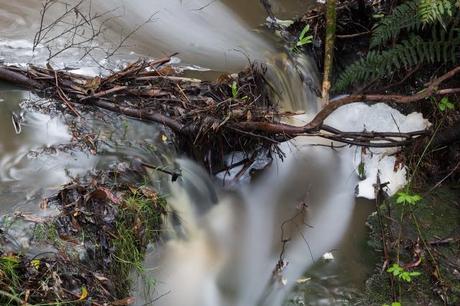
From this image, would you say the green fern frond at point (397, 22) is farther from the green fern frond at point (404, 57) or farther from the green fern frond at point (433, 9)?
the green fern frond at point (433, 9)

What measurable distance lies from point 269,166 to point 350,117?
108 cm

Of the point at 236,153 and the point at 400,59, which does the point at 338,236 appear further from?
the point at 400,59

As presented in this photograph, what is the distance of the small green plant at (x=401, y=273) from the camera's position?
3525mm

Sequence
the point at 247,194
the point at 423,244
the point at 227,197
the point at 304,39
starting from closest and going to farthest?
1. the point at 423,244
2. the point at 227,197
3. the point at 247,194
4. the point at 304,39

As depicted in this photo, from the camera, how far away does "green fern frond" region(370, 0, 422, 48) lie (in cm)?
463

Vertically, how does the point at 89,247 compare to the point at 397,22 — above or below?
below

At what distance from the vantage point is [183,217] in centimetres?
382

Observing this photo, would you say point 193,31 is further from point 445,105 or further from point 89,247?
point 89,247

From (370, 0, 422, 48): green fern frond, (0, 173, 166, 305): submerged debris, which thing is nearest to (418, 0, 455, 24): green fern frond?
(370, 0, 422, 48): green fern frond

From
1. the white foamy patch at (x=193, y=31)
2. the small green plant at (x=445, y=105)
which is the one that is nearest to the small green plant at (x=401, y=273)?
the small green plant at (x=445, y=105)

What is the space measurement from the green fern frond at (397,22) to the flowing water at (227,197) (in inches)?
28.8

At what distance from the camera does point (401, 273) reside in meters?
3.57

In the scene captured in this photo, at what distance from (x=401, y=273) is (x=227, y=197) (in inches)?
54.5

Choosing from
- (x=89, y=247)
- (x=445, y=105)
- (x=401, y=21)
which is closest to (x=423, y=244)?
(x=445, y=105)
